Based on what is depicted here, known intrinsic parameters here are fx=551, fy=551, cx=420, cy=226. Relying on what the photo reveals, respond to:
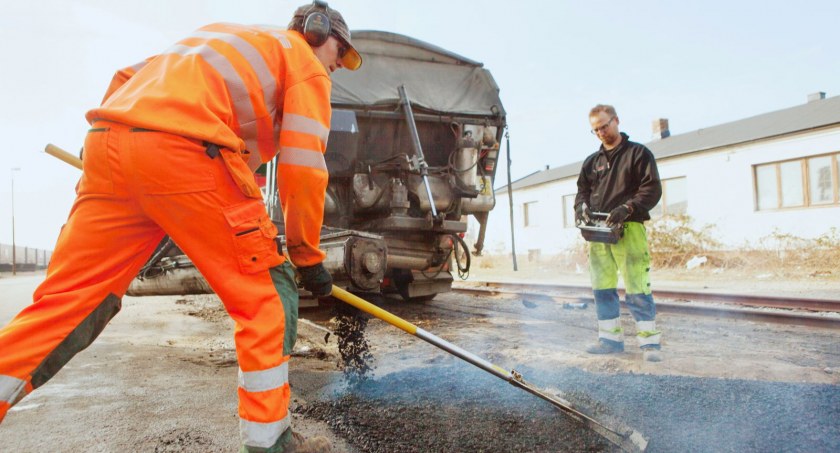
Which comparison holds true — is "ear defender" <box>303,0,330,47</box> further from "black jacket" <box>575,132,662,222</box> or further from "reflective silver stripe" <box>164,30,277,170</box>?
"black jacket" <box>575,132,662,222</box>

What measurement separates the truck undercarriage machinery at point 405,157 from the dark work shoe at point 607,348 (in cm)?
194

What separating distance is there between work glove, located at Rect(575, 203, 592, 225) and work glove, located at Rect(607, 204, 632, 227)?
1.03 ft

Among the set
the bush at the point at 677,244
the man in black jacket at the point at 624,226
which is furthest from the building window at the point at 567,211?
the man in black jacket at the point at 624,226

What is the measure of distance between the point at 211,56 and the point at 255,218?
0.56 meters

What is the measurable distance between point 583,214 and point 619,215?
0.43m

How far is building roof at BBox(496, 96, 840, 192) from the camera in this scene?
47.4 ft

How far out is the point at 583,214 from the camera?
4.02m

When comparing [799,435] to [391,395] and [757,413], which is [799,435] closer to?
[757,413]

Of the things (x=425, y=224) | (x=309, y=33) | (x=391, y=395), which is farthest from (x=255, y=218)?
(x=425, y=224)

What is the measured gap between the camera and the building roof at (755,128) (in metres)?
14.4

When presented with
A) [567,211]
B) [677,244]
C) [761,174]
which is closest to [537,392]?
[677,244]

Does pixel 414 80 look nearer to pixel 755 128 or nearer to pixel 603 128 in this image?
pixel 603 128

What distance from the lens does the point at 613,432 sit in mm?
2188

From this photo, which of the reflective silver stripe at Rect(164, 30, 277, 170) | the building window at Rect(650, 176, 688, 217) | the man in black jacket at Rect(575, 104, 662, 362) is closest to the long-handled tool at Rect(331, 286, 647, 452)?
the reflective silver stripe at Rect(164, 30, 277, 170)
